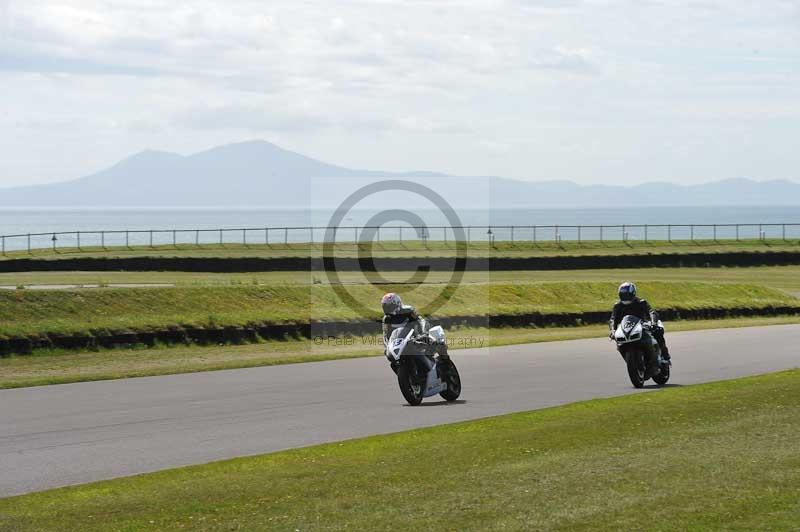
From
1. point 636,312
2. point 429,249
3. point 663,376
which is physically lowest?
point 663,376

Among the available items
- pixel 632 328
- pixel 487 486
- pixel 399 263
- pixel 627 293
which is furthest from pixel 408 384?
pixel 399 263

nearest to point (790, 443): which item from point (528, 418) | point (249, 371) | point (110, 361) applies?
point (528, 418)

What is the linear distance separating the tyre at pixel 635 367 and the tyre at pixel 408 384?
4438 millimetres

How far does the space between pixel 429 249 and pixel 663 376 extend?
47260mm

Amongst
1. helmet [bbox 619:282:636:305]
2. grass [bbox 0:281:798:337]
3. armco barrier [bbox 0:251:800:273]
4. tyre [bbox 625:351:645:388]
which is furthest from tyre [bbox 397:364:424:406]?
armco barrier [bbox 0:251:800:273]

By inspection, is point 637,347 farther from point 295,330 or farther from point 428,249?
point 428,249

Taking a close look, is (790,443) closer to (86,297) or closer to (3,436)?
(3,436)

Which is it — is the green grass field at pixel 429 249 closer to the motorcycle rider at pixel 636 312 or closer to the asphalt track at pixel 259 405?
the asphalt track at pixel 259 405

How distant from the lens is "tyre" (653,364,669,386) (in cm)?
2170

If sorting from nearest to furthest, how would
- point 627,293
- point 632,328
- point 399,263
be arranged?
point 632,328 → point 627,293 → point 399,263

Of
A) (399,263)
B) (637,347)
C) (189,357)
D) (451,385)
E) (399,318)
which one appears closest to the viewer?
(399,318)

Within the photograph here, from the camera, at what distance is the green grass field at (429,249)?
6178cm

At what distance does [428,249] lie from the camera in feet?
225

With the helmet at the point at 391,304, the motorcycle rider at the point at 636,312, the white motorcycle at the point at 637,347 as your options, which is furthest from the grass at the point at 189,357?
the white motorcycle at the point at 637,347
